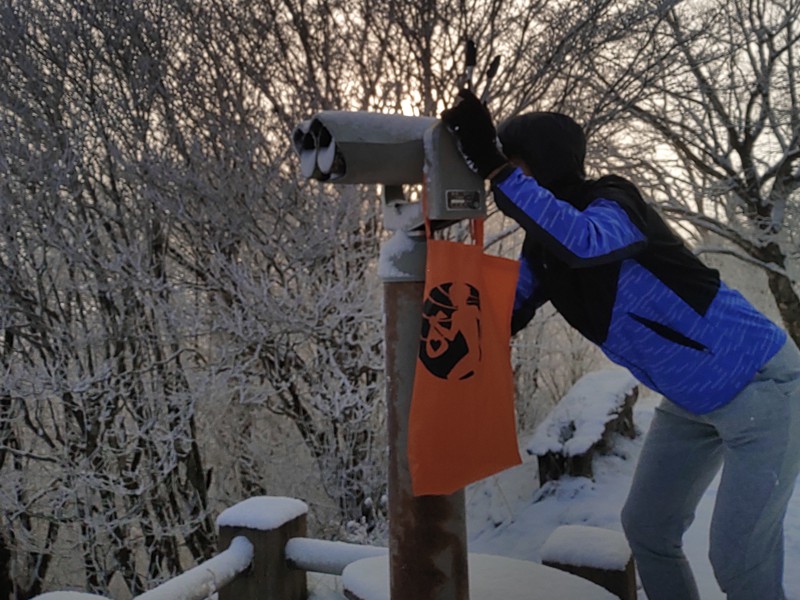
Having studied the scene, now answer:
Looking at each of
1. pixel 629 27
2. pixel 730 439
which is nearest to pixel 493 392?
pixel 730 439

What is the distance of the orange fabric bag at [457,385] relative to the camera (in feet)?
4.50

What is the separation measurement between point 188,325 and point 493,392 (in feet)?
17.1

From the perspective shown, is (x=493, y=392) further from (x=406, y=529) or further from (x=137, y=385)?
(x=137, y=385)

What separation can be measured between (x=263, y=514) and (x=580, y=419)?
4.15 meters

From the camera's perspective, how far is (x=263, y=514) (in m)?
2.63

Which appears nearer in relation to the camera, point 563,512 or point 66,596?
point 66,596

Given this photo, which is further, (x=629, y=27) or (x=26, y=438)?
(x=26, y=438)

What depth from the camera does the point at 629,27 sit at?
634 centimetres

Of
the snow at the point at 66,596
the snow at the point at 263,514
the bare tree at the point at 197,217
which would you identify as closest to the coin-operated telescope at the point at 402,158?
the snow at the point at 66,596

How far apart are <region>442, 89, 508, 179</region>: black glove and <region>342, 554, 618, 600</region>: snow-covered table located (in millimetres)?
1123

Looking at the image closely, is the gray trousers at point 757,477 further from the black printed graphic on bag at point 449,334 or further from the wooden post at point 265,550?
the wooden post at point 265,550

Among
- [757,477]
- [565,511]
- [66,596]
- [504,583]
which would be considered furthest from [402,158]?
[565,511]

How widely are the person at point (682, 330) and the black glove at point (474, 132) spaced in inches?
3.3

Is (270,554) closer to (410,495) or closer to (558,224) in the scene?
(410,495)
